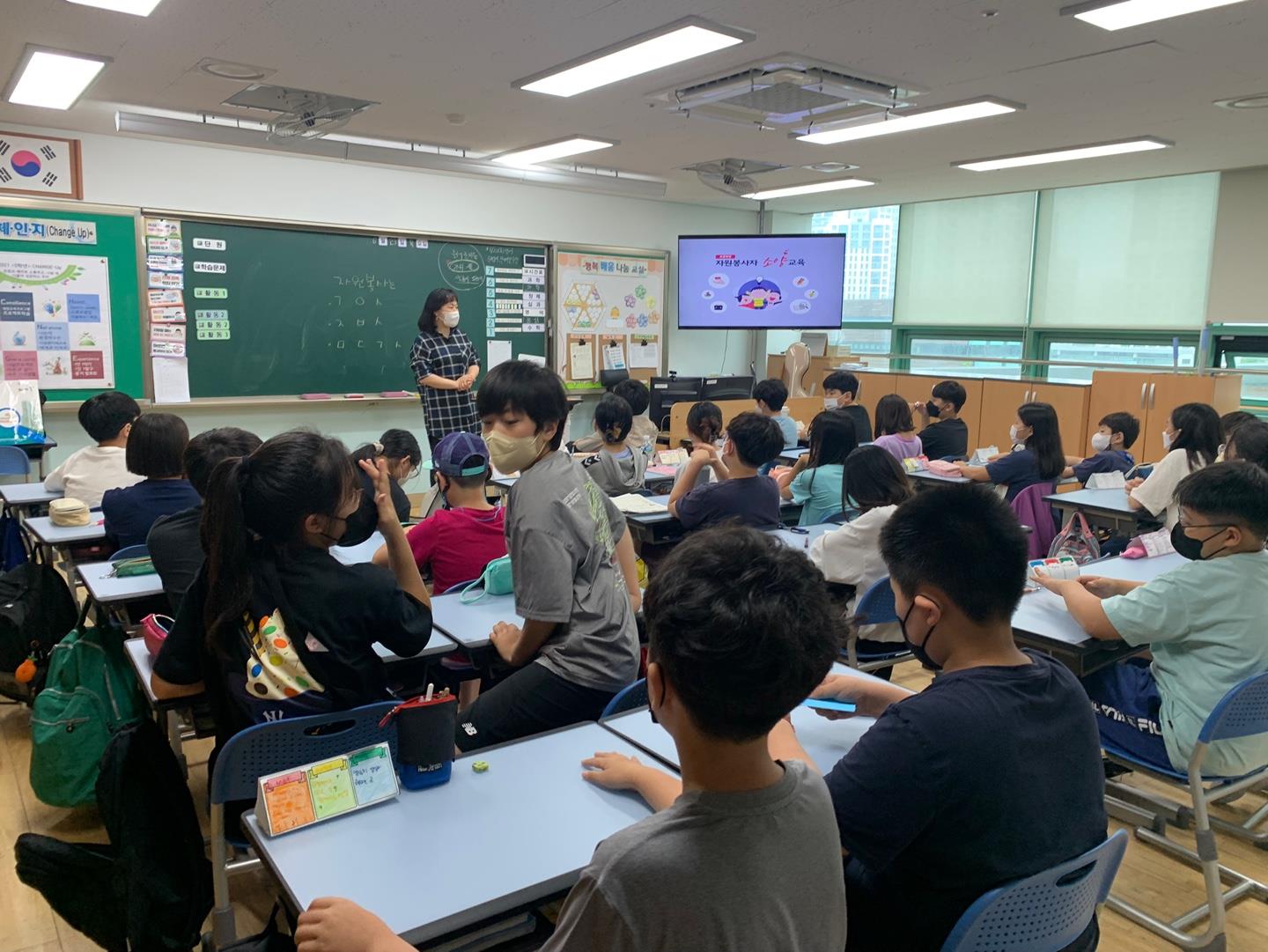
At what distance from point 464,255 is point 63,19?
3.86 metres

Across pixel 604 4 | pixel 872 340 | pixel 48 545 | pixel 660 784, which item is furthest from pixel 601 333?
pixel 660 784

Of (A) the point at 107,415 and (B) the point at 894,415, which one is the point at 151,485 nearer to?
(A) the point at 107,415

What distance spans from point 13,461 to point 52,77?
6.82ft

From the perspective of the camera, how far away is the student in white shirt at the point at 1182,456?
4.34m

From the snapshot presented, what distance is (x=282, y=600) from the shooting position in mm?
1713

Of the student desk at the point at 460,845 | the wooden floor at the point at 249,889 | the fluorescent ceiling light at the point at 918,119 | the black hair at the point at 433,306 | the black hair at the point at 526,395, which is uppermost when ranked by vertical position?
the fluorescent ceiling light at the point at 918,119

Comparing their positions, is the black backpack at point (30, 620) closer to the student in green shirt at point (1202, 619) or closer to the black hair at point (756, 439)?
the black hair at point (756, 439)

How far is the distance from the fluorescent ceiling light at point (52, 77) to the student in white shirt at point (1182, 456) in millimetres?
5388

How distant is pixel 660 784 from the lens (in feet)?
4.97

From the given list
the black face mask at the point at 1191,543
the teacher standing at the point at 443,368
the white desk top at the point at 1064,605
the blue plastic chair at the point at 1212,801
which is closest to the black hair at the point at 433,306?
the teacher standing at the point at 443,368

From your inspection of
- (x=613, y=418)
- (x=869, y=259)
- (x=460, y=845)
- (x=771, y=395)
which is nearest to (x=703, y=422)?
(x=613, y=418)

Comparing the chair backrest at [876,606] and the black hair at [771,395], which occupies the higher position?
the black hair at [771,395]

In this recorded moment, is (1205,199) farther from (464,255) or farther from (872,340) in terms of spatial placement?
(464,255)

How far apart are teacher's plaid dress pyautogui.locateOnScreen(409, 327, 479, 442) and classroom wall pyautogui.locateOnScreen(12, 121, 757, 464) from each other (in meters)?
1.32
